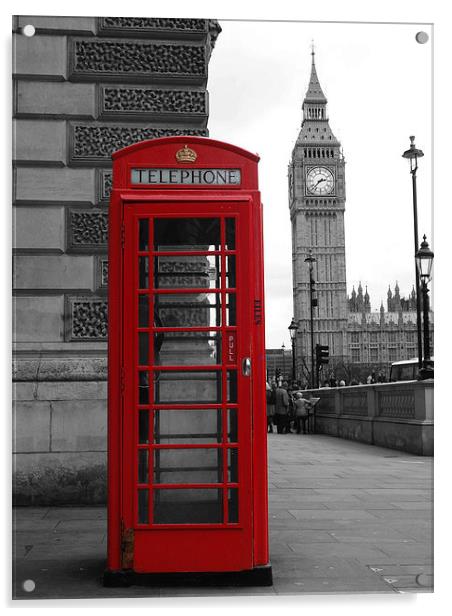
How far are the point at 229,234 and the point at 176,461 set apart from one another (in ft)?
3.97

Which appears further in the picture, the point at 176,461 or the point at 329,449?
the point at 329,449

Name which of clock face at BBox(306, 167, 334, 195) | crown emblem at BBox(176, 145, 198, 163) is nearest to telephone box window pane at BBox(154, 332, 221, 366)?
crown emblem at BBox(176, 145, 198, 163)

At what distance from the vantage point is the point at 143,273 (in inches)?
163

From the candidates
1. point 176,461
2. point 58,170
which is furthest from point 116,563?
point 58,170

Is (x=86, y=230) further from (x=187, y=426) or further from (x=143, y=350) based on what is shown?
(x=187, y=426)

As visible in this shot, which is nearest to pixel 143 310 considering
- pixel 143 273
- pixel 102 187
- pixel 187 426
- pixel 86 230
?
pixel 143 273

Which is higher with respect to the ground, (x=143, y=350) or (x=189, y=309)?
(x=189, y=309)

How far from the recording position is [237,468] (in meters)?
4.08

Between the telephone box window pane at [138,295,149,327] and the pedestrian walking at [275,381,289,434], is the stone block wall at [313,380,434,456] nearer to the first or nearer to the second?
the pedestrian walking at [275,381,289,434]

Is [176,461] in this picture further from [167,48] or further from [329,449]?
[329,449]

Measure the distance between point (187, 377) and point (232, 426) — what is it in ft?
1.13

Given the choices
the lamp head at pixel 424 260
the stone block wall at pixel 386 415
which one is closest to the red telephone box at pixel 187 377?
the stone block wall at pixel 386 415

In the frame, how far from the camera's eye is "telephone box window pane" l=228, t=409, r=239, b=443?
408cm

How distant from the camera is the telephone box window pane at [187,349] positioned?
4141 millimetres
